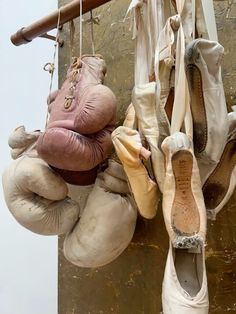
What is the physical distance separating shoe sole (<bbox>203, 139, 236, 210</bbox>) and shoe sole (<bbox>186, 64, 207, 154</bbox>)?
0.05 m

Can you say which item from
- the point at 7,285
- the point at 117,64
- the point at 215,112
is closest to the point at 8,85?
the point at 117,64

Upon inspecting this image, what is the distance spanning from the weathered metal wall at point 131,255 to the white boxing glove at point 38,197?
0.55 feet

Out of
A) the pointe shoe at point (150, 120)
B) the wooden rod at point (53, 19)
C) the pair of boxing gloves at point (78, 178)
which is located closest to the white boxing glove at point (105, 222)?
the pair of boxing gloves at point (78, 178)

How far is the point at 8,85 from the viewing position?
1.17m

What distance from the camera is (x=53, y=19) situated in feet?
2.71

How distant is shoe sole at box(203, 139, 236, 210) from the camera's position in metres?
0.60

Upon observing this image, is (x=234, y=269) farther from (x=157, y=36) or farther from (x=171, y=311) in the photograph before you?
(x=157, y=36)

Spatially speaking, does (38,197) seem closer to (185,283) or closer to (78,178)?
(78,178)

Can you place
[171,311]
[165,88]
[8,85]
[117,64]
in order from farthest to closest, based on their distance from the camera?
1. [8,85]
2. [117,64]
3. [165,88]
4. [171,311]

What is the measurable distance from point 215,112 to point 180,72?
0.23 feet

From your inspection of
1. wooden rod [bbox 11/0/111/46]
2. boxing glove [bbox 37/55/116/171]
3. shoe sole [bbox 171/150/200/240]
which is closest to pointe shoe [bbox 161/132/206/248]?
shoe sole [bbox 171/150/200/240]

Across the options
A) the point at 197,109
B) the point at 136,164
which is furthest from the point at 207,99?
the point at 136,164

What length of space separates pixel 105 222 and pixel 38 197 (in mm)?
119

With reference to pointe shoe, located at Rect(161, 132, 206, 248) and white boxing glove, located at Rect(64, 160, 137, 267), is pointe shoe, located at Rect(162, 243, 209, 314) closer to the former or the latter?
pointe shoe, located at Rect(161, 132, 206, 248)
